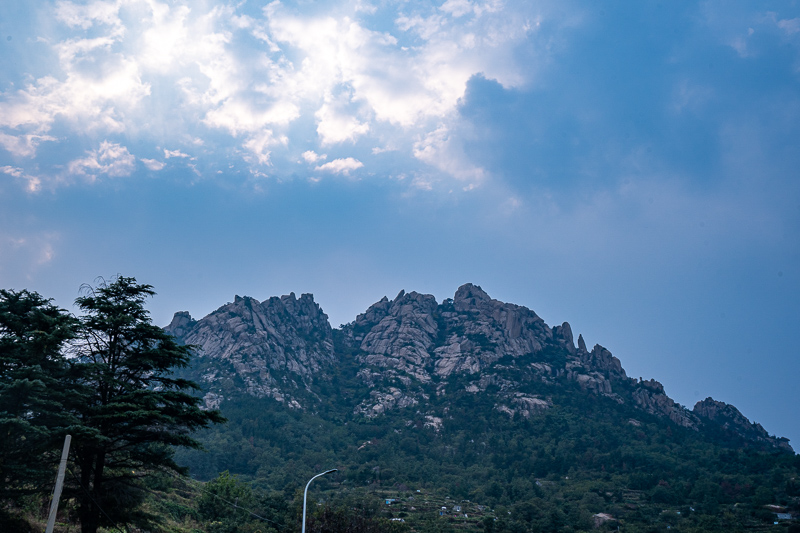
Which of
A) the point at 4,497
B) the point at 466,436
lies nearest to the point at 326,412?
→ the point at 466,436

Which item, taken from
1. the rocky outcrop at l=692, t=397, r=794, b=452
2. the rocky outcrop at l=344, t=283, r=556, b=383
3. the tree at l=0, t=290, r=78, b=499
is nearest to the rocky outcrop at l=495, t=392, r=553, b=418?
the rocky outcrop at l=344, t=283, r=556, b=383

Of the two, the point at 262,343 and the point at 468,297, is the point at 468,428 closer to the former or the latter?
the point at 262,343

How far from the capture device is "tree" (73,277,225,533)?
18.1 meters

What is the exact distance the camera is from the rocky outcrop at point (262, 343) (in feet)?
393

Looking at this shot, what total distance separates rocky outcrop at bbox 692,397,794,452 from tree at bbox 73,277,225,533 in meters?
151

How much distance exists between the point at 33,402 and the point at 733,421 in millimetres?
167210

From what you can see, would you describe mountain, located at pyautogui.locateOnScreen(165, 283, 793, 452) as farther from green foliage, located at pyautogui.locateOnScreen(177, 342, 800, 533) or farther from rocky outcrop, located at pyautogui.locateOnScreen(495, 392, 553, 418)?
green foliage, located at pyautogui.locateOnScreen(177, 342, 800, 533)

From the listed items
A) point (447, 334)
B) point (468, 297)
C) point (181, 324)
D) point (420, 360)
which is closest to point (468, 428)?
point (420, 360)

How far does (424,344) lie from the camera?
158 metres

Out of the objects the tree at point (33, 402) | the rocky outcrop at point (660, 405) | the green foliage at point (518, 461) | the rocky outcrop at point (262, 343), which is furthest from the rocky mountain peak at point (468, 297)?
the tree at point (33, 402)

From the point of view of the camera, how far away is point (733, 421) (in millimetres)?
137625

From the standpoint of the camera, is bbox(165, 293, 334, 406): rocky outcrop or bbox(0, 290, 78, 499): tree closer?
bbox(0, 290, 78, 499): tree

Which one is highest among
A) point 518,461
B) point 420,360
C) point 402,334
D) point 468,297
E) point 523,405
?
point 468,297

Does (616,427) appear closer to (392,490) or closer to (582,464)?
(582,464)
